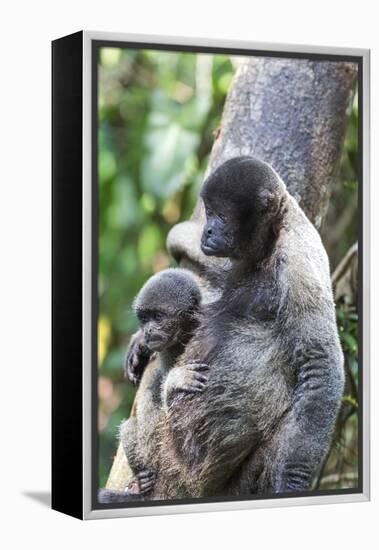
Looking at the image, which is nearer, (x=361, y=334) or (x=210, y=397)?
(x=210, y=397)

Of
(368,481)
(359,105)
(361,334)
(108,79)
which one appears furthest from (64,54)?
(368,481)

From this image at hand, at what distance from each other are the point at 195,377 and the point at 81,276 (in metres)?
0.79

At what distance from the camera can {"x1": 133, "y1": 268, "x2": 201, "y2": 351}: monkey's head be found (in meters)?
6.00

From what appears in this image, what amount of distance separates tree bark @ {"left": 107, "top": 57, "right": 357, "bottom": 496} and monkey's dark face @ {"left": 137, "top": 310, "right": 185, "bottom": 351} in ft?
1.72

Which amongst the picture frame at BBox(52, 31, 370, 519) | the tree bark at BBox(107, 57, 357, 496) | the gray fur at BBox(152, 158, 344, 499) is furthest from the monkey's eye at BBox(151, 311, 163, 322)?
the tree bark at BBox(107, 57, 357, 496)

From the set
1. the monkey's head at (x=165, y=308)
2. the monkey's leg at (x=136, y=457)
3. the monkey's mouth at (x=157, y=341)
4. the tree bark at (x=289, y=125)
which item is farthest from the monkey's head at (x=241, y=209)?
the monkey's leg at (x=136, y=457)

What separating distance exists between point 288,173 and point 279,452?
1518mm

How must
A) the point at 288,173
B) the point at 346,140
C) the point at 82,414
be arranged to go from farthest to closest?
1. the point at 346,140
2. the point at 288,173
3. the point at 82,414

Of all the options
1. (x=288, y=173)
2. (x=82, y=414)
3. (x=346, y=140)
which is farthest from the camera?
Result: (x=346, y=140)

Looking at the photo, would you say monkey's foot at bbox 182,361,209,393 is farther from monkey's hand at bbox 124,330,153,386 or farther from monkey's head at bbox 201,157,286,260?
monkey's head at bbox 201,157,286,260

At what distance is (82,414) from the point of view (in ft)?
19.1

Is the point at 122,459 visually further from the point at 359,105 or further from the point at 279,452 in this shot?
the point at 359,105

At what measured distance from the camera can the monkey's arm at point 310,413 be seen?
6.09 m

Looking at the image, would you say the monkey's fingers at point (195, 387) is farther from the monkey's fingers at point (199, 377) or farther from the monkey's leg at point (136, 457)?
the monkey's leg at point (136, 457)
